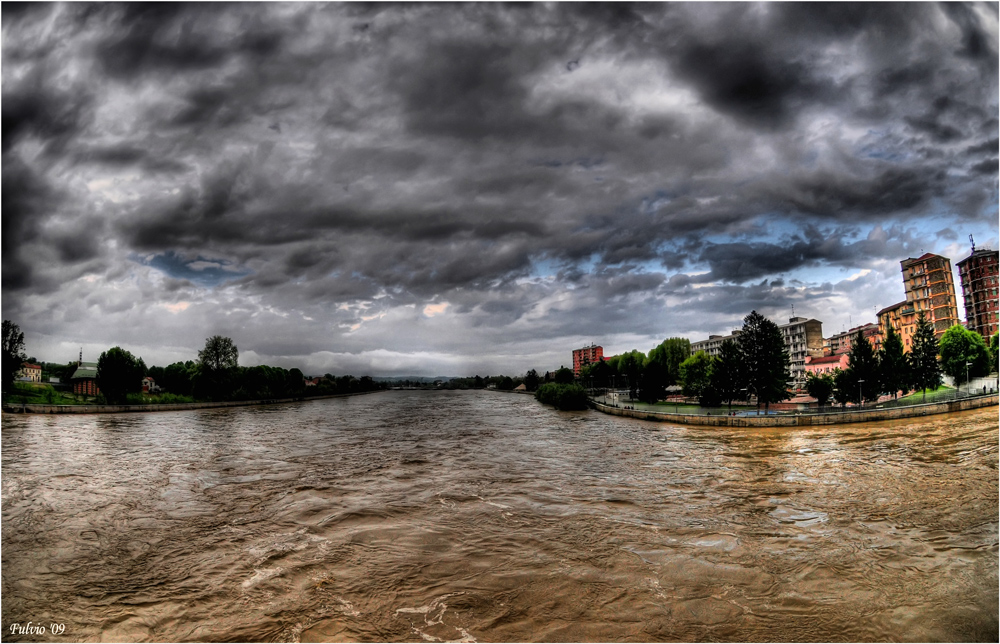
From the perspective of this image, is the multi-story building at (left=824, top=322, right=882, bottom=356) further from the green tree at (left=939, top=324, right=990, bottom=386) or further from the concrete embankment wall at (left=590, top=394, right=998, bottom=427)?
the concrete embankment wall at (left=590, top=394, right=998, bottom=427)

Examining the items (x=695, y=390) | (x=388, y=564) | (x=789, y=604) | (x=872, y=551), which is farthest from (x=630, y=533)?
(x=695, y=390)

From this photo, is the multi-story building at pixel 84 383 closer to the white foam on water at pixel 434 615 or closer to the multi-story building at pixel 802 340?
the white foam on water at pixel 434 615

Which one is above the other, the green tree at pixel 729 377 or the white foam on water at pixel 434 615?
the green tree at pixel 729 377

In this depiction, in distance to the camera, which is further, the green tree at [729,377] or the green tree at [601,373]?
the green tree at [601,373]

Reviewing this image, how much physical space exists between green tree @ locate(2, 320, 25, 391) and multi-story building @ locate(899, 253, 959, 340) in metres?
98.5

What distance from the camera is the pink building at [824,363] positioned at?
65938mm

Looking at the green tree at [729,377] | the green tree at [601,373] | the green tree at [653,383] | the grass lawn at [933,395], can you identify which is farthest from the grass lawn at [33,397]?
the grass lawn at [933,395]

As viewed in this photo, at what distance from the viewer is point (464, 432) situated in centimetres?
3030

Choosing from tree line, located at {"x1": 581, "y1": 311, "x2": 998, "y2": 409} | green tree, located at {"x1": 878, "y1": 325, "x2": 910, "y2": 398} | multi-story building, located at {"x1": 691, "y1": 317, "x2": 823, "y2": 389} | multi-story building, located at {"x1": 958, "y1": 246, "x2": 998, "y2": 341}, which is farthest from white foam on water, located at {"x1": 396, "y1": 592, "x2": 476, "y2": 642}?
multi-story building, located at {"x1": 691, "y1": 317, "x2": 823, "y2": 389}

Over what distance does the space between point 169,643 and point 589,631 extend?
15.3 feet

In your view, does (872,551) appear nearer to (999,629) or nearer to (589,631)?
(999,629)

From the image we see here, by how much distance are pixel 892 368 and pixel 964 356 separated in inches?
419

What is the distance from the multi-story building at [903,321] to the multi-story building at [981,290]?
549cm

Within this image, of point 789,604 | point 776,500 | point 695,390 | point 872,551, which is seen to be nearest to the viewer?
point 789,604
